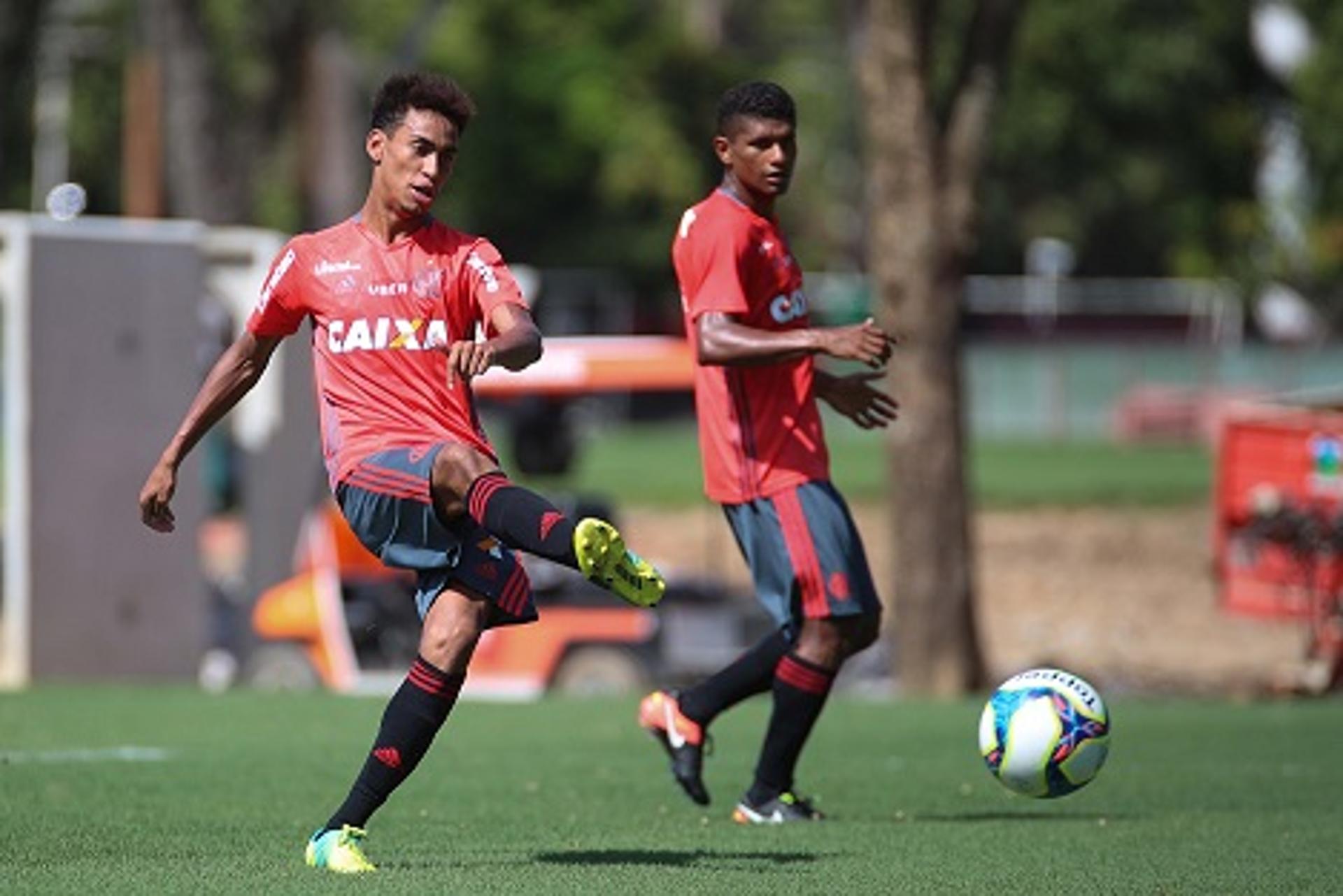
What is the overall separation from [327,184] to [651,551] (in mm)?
6012

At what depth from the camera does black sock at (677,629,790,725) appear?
34.9ft

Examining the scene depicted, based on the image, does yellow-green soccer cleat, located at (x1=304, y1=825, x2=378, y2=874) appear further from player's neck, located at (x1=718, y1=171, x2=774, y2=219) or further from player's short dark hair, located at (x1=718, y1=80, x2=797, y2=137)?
player's short dark hair, located at (x1=718, y1=80, x2=797, y2=137)

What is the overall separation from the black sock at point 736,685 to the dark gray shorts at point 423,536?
7.50 ft

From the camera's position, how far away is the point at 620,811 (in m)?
10.5

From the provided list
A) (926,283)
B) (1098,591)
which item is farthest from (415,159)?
(1098,591)

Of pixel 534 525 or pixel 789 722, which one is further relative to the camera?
pixel 789 722

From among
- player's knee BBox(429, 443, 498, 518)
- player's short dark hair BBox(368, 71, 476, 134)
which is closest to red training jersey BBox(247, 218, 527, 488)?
player's knee BBox(429, 443, 498, 518)

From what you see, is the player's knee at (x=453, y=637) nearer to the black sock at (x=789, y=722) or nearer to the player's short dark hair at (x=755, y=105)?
the black sock at (x=789, y=722)

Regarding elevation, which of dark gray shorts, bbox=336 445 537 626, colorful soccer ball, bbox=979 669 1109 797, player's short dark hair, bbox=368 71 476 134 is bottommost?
colorful soccer ball, bbox=979 669 1109 797

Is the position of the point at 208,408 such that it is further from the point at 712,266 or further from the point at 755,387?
the point at 755,387

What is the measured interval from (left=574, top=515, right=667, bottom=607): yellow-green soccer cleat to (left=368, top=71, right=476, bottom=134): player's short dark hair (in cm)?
136

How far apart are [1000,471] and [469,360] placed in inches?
1437

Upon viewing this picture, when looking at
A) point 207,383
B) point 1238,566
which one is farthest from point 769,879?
point 1238,566

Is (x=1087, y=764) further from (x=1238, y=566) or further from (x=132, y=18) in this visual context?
(x=132, y=18)
